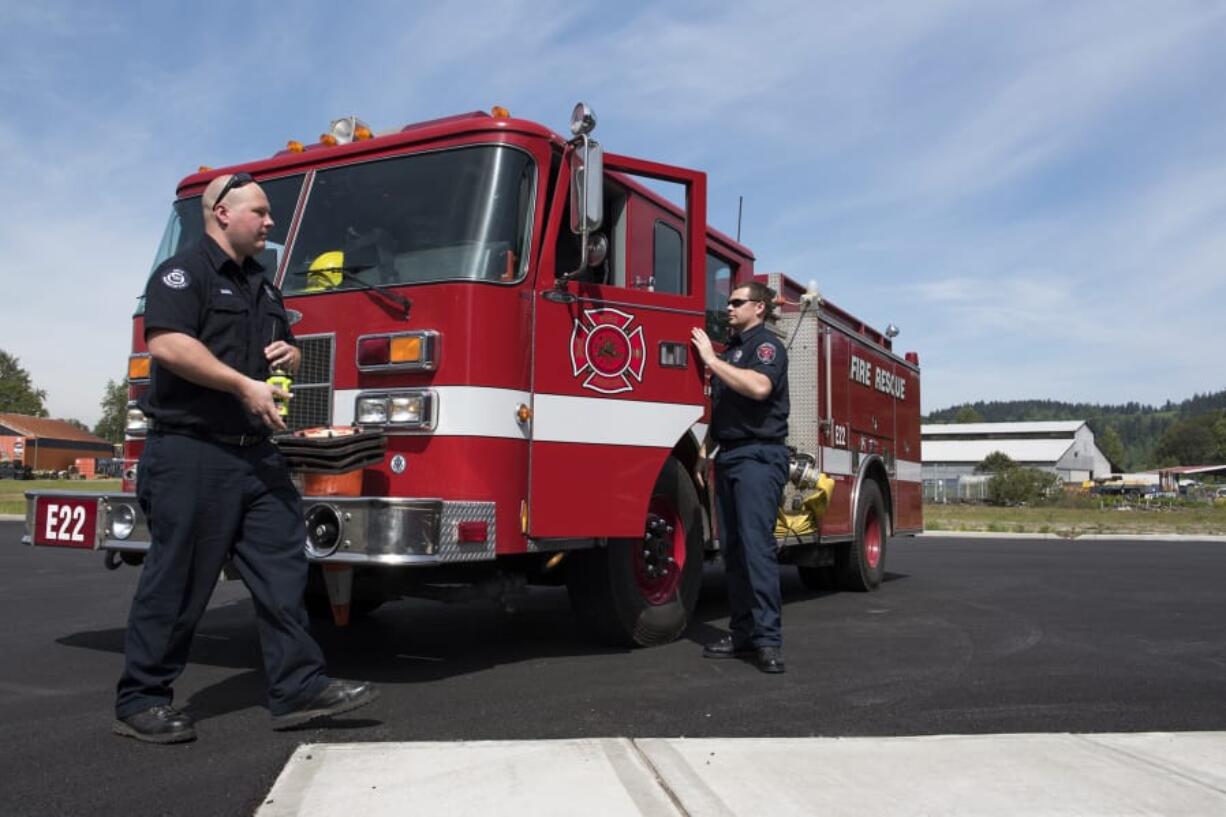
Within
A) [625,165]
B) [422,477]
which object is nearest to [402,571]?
[422,477]

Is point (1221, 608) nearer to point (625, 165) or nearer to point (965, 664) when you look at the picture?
point (965, 664)

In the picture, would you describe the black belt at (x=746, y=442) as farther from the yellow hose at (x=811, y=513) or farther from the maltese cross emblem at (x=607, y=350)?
the yellow hose at (x=811, y=513)

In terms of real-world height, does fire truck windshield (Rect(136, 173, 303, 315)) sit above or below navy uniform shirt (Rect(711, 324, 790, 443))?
above

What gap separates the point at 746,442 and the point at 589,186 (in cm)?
156

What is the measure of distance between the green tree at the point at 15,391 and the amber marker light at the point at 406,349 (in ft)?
371

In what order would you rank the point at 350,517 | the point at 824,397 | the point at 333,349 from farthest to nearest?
the point at 824,397 → the point at 333,349 → the point at 350,517

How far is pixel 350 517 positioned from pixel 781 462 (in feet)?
7.48

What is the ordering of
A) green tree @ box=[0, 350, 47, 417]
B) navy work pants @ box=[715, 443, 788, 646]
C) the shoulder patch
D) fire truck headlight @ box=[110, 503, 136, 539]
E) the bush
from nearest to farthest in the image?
the shoulder patch < fire truck headlight @ box=[110, 503, 136, 539] < navy work pants @ box=[715, 443, 788, 646] < the bush < green tree @ box=[0, 350, 47, 417]

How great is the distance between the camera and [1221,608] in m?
8.58

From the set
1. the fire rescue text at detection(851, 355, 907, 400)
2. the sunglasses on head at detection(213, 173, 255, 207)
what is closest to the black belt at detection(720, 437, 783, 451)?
the sunglasses on head at detection(213, 173, 255, 207)

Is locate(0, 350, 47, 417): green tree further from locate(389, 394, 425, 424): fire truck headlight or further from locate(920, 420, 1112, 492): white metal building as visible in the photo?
locate(389, 394, 425, 424): fire truck headlight

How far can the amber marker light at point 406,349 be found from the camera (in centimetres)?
472

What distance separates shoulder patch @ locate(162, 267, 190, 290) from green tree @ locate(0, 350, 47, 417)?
114 m

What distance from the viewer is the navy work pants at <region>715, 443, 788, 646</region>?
526cm
